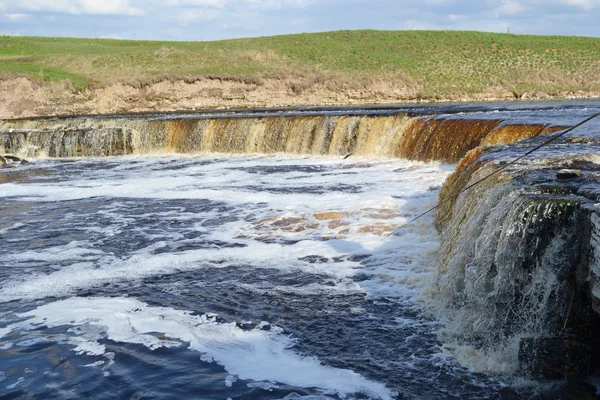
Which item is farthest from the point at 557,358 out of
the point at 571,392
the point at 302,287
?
the point at 302,287

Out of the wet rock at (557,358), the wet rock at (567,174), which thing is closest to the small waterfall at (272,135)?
the wet rock at (567,174)

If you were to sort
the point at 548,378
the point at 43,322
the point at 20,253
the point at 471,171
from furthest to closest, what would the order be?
the point at 20,253 → the point at 471,171 → the point at 43,322 → the point at 548,378

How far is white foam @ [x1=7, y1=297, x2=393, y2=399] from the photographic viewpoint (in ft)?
18.8

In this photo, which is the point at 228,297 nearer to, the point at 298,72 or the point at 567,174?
the point at 567,174

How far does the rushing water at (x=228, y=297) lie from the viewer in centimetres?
575

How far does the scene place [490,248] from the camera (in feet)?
21.2

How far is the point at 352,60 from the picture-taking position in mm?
56156

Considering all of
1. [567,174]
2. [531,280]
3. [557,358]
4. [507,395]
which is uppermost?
[567,174]

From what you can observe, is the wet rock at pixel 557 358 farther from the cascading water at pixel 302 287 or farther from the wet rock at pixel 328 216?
the wet rock at pixel 328 216

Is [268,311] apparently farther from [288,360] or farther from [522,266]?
[522,266]

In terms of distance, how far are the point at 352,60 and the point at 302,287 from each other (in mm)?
50045

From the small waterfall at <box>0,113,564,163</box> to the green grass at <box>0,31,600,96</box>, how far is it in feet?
54.0

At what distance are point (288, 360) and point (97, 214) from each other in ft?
27.8

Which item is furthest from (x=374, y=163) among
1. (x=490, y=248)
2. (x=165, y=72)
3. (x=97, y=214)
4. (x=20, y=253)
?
(x=165, y=72)
